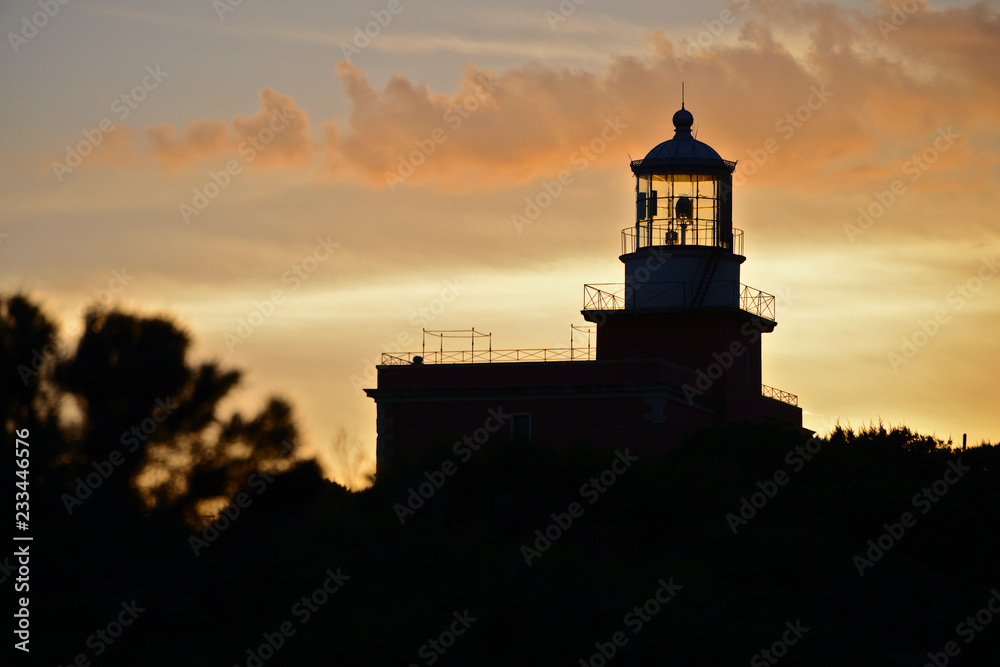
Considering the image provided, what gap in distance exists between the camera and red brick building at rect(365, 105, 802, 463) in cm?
4453

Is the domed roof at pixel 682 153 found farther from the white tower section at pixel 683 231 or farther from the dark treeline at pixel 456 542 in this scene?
the dark treeline at pixel 456 542

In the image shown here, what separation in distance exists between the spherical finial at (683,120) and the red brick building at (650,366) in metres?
0.04

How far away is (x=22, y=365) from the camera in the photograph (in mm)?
33094

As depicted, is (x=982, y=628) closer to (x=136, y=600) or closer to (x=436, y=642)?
(x=436, y=642)

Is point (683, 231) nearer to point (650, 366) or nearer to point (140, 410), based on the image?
point (650, 366)

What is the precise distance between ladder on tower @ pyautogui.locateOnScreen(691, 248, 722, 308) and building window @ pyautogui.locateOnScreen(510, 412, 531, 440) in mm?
6329

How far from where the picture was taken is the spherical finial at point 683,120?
159 feet

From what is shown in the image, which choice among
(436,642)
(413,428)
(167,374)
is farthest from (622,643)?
(413,428)

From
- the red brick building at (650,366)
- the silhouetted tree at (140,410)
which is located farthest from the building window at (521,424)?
the silhouetted tree at (140,410)

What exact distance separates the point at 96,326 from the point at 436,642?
34.7ft

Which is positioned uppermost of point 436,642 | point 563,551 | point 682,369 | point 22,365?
point 682,369

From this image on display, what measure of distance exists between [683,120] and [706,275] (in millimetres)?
4741

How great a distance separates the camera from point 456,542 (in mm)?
34406

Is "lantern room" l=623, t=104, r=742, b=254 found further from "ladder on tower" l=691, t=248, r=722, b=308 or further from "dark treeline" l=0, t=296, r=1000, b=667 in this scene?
"dark treeline" l=0, t=296, r=1000, b=667
